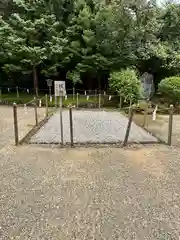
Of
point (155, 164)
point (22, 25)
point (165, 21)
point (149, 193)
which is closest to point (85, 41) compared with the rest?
point (22, 25)

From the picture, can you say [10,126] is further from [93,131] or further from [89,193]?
[89,193]

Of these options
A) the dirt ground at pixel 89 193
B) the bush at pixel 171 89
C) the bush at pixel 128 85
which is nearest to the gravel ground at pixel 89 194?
the dirt ground at pixel 89 193

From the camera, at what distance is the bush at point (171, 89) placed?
12.7 m

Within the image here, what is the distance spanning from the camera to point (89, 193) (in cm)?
445

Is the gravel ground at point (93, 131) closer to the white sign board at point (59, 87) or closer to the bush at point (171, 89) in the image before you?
the white sign board at point (59, 87)

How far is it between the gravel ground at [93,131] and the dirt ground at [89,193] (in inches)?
Answer: 32.1

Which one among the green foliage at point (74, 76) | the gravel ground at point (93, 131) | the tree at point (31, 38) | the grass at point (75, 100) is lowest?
the gravel ground at point (93, 131)

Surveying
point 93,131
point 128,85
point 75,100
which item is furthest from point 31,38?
point 93,131

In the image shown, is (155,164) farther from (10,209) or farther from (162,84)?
(162,84)

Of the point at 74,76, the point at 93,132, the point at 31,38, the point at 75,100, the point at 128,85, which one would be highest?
the point at 31,38

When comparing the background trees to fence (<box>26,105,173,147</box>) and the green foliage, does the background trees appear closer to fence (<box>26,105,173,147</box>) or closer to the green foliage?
the green foliage

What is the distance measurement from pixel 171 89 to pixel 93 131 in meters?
5.44

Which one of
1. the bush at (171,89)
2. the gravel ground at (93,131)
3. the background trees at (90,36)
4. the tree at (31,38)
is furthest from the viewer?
the tree at (31,38)

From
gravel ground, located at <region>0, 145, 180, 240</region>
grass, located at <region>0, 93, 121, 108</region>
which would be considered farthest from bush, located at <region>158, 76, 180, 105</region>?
gravel ground, located at <region>0, 145, 180, 240</region>
